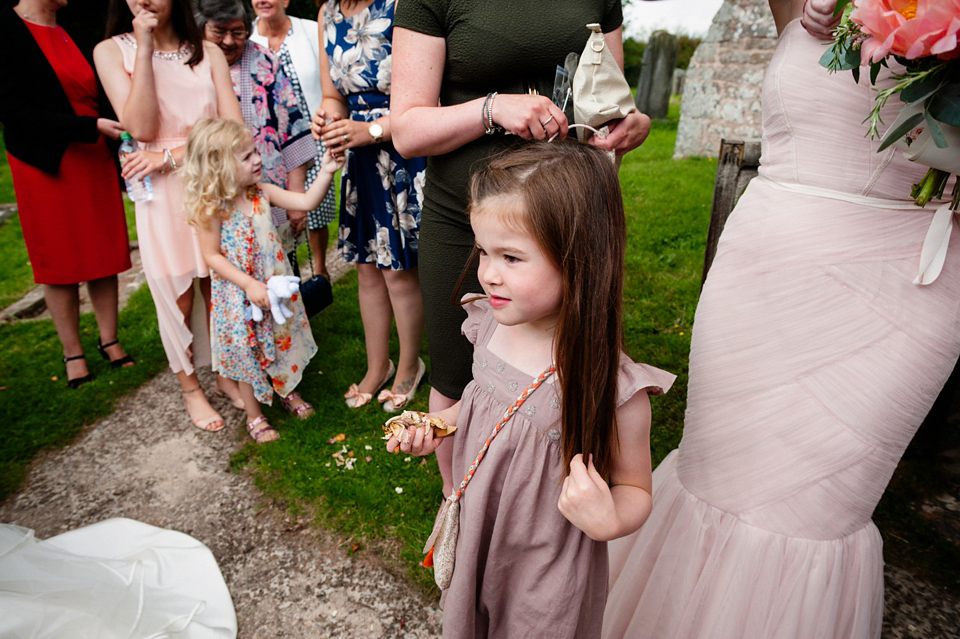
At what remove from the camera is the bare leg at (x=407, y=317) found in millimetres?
3283

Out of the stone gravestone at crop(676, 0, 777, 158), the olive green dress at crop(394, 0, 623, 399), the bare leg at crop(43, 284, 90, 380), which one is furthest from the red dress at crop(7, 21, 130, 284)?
the stone gravestone at crop(676, 0, 777, 158)

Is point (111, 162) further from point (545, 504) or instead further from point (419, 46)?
point (545, 504)

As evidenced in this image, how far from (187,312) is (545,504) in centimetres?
270

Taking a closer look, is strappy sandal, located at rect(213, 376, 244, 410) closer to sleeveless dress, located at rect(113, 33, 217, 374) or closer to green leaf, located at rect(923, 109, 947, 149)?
sleeveless dress, located at rect(113, 33, 217, 374)

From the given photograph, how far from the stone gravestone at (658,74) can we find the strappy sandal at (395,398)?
43.8 ft

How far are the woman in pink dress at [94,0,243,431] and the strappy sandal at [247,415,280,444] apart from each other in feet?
1.87

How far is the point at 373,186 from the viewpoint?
3.20m

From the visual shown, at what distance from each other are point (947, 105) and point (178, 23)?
344cm

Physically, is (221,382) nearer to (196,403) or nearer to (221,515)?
(196,403)

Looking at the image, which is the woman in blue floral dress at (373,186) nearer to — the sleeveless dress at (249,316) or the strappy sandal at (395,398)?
the strappy sandal at (395,398)

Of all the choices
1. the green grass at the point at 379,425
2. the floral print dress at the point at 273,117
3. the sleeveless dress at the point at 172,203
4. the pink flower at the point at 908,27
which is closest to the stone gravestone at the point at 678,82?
the green grass at the point at 379,425

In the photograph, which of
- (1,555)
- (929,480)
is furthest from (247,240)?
(929,480)

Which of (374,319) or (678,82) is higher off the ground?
(678,82)

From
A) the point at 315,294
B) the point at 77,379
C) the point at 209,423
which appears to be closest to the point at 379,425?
the point at 315,294
